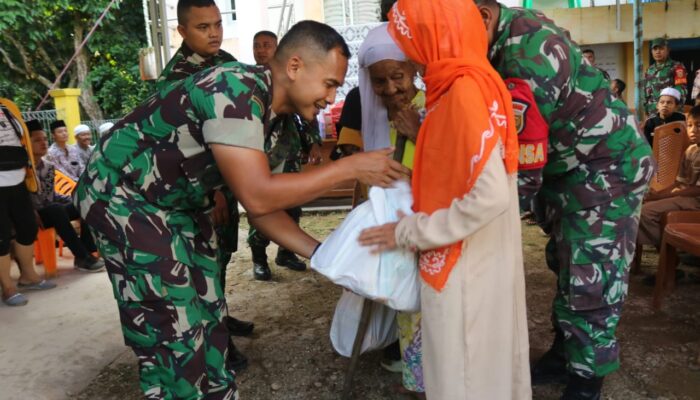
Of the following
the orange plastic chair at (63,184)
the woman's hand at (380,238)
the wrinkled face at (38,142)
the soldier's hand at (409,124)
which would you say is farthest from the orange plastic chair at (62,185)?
the woman's hand at (380,238)

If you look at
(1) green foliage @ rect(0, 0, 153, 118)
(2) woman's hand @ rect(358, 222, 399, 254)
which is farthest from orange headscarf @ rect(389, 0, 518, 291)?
(1) green foliage @ rect(0, 0, 153, 118)

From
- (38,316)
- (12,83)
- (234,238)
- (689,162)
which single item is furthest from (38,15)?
(689,162)

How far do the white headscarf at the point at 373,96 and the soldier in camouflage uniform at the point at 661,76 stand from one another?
21.7 feet

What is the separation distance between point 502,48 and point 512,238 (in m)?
0.71

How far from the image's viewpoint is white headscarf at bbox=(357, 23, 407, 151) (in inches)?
97.1

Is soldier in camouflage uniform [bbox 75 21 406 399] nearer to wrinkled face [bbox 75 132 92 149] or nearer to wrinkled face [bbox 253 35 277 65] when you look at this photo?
wrinkled face [bbox 253 35 277 65]

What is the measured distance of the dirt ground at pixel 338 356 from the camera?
2.71 meters

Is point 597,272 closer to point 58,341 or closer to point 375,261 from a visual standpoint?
point 375,261

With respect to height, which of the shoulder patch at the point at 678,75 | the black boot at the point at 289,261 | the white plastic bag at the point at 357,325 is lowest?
the black boot at the point at 289,261

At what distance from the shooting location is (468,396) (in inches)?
69.7

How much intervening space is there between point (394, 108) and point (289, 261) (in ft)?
8.78

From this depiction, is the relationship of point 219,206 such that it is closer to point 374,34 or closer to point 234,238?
point 234,238

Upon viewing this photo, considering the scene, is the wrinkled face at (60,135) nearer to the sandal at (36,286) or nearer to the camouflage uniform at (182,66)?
the sandal at (36,286)

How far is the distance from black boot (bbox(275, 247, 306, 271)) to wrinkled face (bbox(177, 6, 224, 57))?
2147mm
